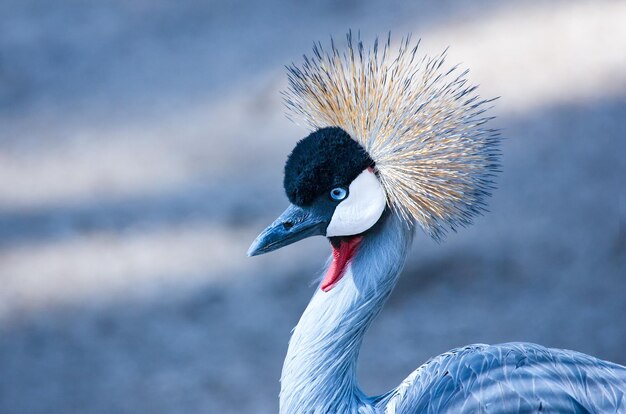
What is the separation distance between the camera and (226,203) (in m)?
2.29

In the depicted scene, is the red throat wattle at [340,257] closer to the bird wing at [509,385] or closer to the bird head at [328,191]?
the bird head at [328,191]

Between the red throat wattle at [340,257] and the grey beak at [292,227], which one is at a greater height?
the grey beak at [292,227]

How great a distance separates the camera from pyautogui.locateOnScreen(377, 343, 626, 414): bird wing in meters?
1.19

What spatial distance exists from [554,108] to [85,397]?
136cm

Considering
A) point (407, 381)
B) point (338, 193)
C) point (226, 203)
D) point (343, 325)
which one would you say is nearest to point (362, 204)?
point (338, 193)

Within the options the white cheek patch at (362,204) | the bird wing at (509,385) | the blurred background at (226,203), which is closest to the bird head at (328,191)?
the white cheek patch at (362,204)

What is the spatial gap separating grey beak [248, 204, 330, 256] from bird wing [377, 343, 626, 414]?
0.87ft

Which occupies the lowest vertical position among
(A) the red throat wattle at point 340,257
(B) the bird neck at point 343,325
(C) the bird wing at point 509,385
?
(C) the bird wing at point 509,385

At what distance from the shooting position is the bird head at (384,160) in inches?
45.3

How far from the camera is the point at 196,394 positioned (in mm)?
1922

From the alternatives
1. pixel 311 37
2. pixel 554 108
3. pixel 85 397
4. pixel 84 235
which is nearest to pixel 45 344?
pixel 85 397

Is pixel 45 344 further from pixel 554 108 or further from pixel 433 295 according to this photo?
pixel 554 108

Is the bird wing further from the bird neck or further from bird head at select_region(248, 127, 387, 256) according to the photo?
bird head at select_region(248, 127, 387, 256)


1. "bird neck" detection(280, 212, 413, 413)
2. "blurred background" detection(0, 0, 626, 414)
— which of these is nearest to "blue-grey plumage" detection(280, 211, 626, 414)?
"bird neck" detection(280, 212, 413, 413)
